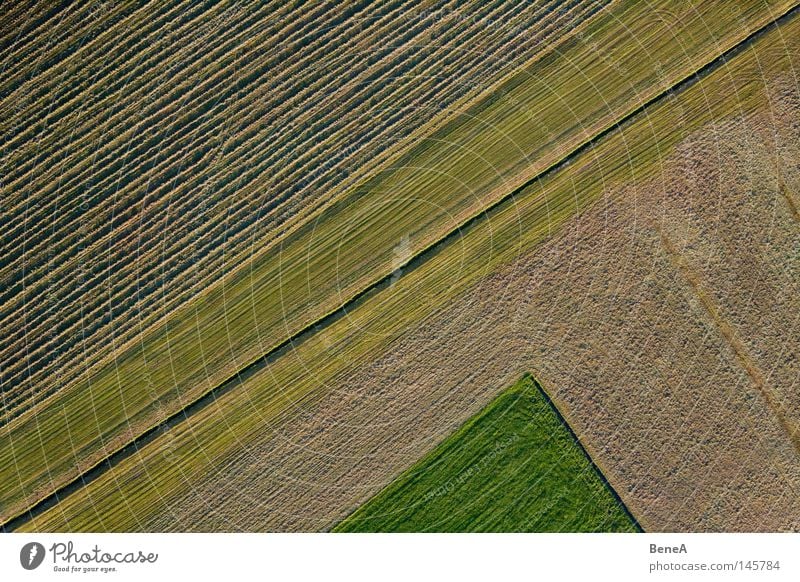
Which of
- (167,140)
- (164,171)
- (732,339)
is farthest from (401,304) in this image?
(732,339)

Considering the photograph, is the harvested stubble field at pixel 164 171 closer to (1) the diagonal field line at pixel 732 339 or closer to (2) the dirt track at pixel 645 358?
(2) the dirt track at pixel 645 358

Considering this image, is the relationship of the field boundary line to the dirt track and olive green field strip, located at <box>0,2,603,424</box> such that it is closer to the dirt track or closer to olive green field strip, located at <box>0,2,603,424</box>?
the dirt track

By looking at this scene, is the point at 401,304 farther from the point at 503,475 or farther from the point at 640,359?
the point at 640,359

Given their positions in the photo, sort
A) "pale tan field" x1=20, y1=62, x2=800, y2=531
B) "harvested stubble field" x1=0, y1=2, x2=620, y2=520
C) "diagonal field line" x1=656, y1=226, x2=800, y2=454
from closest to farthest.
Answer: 1. "harvested stubble field" x1=0, y1=2, x2=620, y2=520
2. "pale tan field" x1=20, y1=62, x2=800, y2=531
3. "diagonal field line" x1=656, y1=226, x2=800, y2=454
